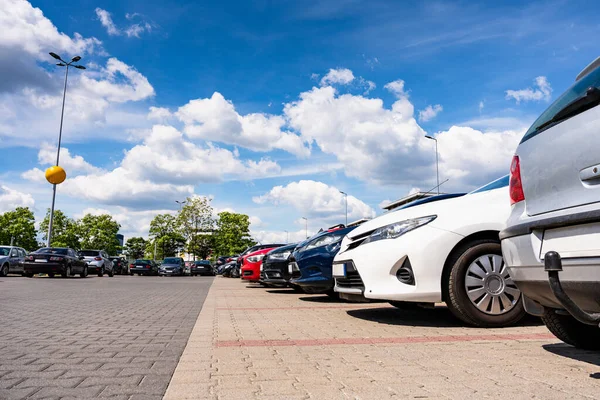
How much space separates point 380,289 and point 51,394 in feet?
11.8

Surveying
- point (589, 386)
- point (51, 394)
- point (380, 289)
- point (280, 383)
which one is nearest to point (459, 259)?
point (380, 289)

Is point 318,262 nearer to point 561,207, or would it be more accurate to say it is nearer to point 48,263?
point 561,207

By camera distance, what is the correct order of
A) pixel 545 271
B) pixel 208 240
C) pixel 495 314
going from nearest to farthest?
1. pixel 545 271
2. pixel 495 314
3. pixel 208 240

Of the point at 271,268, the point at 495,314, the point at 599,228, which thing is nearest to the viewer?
the point at 599,228

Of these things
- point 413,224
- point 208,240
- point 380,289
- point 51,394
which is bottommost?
point 51,394

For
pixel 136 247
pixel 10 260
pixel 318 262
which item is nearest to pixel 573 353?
pixel 318 262

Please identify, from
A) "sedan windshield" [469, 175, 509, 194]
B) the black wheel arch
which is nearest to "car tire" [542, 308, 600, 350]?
the black wheel arch

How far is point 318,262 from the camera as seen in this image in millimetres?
8953

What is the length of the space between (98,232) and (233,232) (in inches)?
805

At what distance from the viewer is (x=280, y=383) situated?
337cm

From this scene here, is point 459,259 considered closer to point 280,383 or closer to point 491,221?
point 491,221

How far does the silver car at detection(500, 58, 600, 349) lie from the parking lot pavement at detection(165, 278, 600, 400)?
572mm

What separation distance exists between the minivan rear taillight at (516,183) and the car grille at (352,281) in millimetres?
2856

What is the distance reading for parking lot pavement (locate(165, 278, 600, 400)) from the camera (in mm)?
3135
